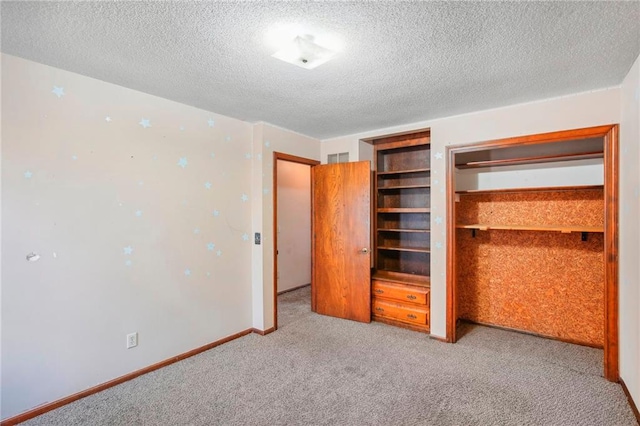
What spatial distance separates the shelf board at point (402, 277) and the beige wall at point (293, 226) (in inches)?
70.6

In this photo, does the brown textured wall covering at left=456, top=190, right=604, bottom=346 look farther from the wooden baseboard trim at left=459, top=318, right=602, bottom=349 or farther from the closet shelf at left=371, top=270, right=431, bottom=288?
the closet shelf at left=371, top=270, right=431, bottom=288

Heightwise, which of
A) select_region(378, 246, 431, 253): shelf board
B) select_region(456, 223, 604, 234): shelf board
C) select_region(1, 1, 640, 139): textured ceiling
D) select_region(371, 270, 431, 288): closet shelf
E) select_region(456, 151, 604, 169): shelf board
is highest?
select_region(1, 1, 640, 139): textured ceiling

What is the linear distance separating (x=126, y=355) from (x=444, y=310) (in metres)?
2.98

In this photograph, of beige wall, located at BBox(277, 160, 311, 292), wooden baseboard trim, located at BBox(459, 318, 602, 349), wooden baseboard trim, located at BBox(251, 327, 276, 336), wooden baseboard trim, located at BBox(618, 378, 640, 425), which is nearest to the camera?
wooden baseboard trim, located at BBox(618, 378, 640, 425)

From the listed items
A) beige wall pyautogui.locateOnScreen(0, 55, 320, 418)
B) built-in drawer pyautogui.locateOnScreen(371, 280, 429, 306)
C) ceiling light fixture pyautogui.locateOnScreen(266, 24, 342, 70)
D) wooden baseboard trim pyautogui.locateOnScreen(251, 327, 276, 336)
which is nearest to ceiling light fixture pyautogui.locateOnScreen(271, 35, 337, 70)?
ceiling light fixture pyautogui.locateOnScreen(266, 24, 342, 70)

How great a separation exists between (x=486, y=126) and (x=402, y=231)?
1550mm

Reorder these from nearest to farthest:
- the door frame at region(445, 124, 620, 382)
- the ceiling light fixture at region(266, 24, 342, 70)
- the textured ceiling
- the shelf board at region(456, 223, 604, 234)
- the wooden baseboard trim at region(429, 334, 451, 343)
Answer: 1. the textured ceiling
2. the ceiling light fixture at region(266, 24, 342, 70)
3. the door frame at region(445, 124, 620, 382)
4. the shelf board at region(456, 223, 604, 234)
5. the wooden baseboard trim at region(429, 334, 451, 343)

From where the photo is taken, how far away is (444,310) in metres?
3.42

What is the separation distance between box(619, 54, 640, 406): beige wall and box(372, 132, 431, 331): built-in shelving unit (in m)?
1.59

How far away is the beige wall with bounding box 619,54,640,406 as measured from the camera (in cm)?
216

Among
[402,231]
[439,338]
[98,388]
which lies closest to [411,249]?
[402,231]

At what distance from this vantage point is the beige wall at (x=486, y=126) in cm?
266

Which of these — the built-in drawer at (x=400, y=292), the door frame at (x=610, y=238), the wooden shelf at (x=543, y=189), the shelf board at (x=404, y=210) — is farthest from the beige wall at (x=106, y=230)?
the door frame at (x=610, y=238)

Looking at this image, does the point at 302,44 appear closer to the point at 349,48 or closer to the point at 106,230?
the point at 349,48
